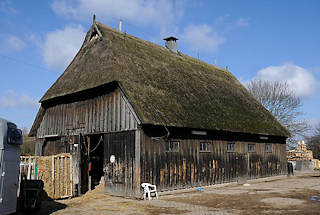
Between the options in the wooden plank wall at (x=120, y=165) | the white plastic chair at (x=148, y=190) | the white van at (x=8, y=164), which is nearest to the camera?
the white van at (x=8, y=164)

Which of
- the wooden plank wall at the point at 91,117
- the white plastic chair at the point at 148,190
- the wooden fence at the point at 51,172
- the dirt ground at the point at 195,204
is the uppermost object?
the wooden plank wall at the point at 91,117

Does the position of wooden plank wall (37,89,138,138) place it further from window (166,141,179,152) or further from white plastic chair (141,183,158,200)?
white plastic chair (141,183,158,200)

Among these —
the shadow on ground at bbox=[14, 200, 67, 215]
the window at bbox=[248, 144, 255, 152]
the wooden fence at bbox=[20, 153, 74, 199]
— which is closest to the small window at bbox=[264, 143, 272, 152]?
the window at bbox=[248, 144, 255, 152]

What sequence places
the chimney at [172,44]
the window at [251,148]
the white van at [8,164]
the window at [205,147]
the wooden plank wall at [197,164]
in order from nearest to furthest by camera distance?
the white van at [8,164] < the wooden plank wall at [197,164] < the window at [205,147] < the window at [251,148] < the chimney at [172,44]

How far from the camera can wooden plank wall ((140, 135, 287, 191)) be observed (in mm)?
14526

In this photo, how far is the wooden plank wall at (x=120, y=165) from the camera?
14258mm

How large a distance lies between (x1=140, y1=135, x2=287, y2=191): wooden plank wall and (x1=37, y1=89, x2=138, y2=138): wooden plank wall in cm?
157

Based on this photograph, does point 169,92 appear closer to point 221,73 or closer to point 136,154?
point 136,154

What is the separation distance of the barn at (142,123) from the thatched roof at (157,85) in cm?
8

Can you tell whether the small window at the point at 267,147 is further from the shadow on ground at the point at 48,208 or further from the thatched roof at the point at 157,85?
the shadow on ground at the point at 48,208

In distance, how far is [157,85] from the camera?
675 inches

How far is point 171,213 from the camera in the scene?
34.1ft

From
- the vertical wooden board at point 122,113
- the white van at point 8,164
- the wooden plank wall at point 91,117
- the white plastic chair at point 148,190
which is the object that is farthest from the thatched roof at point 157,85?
the white van at point 8,164

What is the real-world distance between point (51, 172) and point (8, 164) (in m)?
5.30
